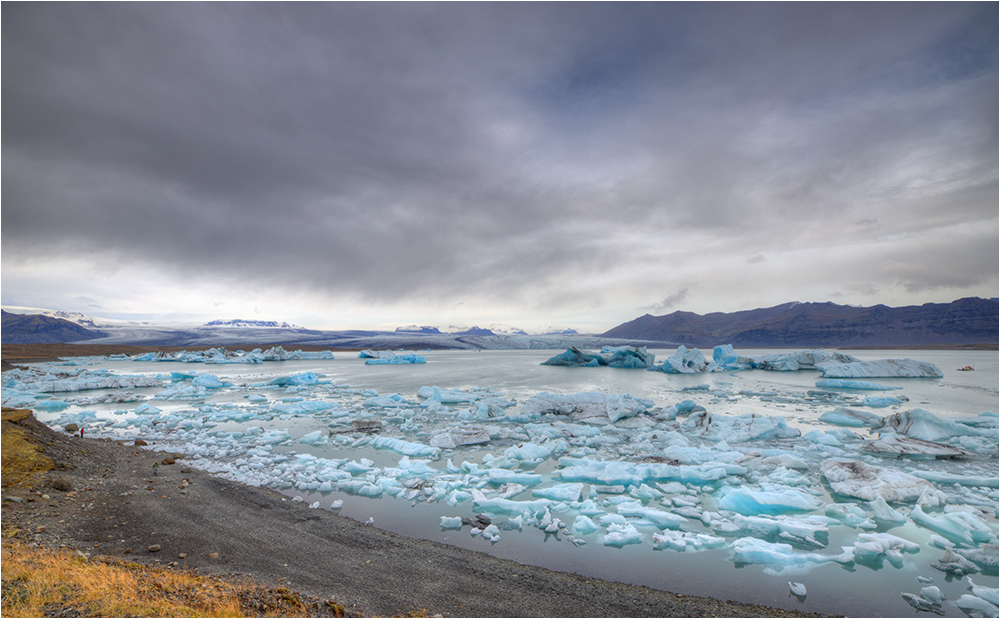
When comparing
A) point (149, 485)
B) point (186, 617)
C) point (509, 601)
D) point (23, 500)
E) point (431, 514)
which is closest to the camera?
point (186, 617)

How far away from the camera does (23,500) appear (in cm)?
540

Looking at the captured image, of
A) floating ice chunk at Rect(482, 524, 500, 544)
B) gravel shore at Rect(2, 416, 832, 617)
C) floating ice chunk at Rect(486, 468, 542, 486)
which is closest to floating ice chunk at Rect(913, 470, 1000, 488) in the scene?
gravel shore at Rect(2, 416, 832, 617)

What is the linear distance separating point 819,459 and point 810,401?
1157cm

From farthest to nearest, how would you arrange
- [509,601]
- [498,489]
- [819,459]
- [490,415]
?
1. [490,415]
2. [819,459]
3. [498,489]
4. [509,601]

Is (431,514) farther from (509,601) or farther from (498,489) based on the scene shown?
(509,601)

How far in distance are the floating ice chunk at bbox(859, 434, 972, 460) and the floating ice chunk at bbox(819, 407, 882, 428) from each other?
9.46 ft

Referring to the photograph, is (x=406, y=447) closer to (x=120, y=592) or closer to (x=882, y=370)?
(x=120, y=592)

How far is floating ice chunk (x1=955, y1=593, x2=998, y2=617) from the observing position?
3.76 metres

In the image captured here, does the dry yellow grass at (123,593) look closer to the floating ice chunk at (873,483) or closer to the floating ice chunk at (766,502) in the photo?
the floating ice chunk at (766,502)

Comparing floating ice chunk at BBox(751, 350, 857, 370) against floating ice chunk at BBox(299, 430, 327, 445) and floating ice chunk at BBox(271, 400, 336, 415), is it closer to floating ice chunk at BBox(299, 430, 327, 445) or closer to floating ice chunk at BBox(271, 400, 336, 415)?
floating ice chunk at BBox(271, 400, 336, 415)

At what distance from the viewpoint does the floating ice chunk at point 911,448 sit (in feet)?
27.8

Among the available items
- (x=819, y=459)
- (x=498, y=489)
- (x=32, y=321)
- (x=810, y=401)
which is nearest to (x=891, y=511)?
(x=819, y=459)

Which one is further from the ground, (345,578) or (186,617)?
(186,617)

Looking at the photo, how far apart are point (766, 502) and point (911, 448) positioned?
5.53 meters
